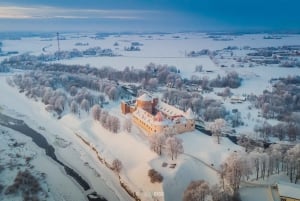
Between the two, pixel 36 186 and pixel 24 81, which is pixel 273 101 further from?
pixel 24 81

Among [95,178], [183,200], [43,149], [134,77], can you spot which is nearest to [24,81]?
[134,77]

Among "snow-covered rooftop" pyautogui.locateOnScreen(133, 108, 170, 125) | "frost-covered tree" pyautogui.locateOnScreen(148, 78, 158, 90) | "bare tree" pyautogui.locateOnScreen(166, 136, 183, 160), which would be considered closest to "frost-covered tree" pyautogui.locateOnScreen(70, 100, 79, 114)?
"snow-covered rooftop" pyautogui.locateOnScreen(133, 108, 170, 125)

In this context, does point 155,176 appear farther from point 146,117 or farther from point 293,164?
point 146,117

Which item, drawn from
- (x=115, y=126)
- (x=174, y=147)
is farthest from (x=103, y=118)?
(x=174, y=147)

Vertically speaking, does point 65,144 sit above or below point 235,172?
below

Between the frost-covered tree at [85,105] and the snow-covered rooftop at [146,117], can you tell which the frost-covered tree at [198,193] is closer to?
the snow-covered rooftop at [146,117]
